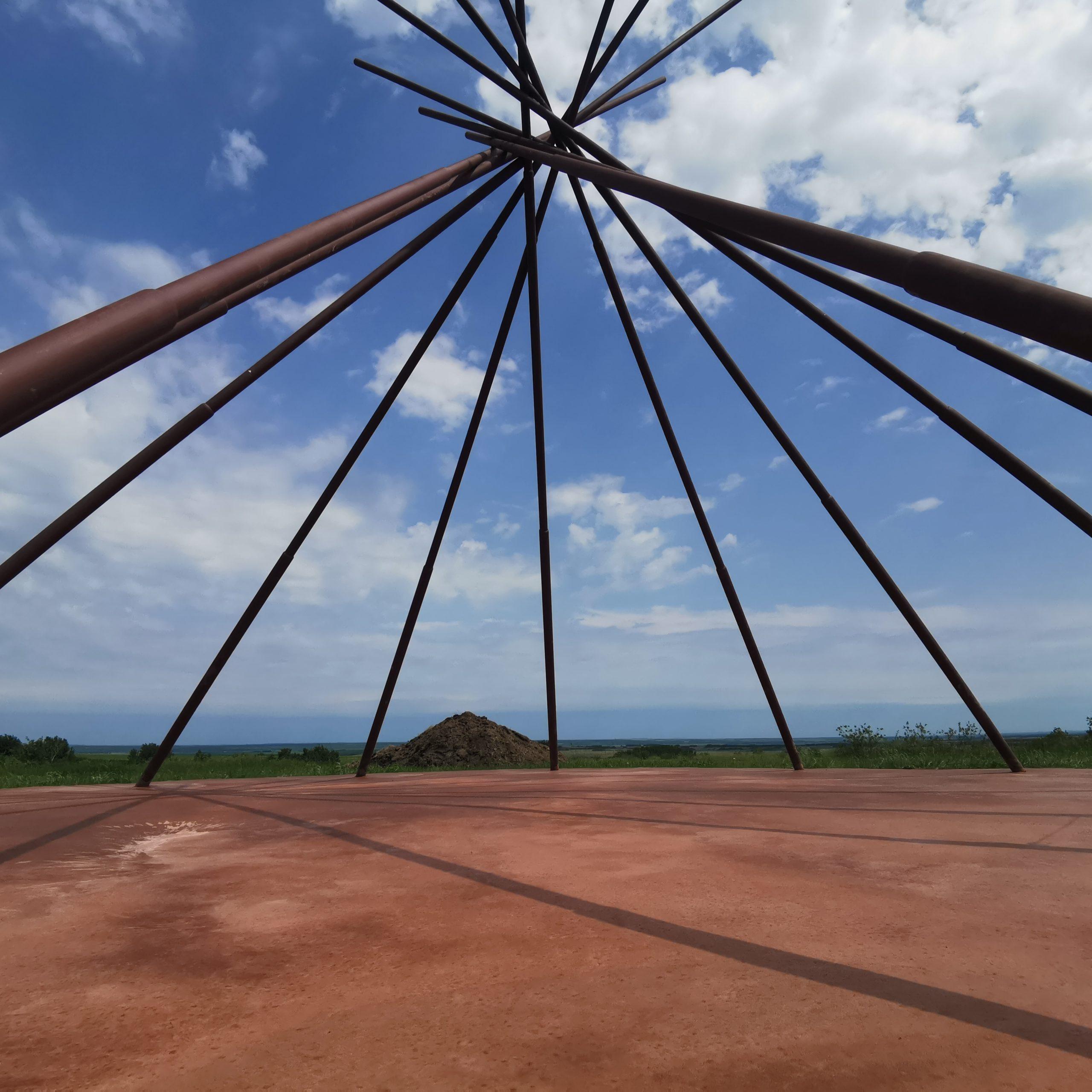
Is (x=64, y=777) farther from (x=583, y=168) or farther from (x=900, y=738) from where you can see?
(x=900, y=738)

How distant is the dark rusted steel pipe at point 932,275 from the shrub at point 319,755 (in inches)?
1125

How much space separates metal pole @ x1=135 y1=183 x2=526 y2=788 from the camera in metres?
13.6

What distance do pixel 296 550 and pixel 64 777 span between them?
10.3 meters

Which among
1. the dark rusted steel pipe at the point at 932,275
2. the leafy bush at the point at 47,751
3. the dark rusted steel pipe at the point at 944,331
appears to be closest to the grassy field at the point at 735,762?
the leafy bush at the point at 47,751

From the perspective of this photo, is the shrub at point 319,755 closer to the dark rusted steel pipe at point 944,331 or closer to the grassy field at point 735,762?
the grassy field at point 735,762

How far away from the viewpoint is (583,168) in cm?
738

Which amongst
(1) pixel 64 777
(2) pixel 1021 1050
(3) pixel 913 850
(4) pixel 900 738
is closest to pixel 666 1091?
(2) pixel 1021 1050

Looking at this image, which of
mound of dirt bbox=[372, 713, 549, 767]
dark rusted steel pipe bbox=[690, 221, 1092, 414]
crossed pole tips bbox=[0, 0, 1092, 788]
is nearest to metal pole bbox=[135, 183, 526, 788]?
crossed pole tips bbox=[0, 0, 1092, 788]

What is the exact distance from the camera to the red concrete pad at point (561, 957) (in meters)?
2.90

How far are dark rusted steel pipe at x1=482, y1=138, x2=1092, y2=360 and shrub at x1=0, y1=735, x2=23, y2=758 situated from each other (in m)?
30.5

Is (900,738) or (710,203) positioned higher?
(710,203)

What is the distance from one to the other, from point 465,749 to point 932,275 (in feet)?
86.5

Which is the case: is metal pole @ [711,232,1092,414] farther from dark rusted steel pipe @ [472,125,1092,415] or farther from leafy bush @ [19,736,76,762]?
leafy bush @ [19,736,76,762]

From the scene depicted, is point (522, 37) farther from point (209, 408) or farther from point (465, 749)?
point (465, 749)
